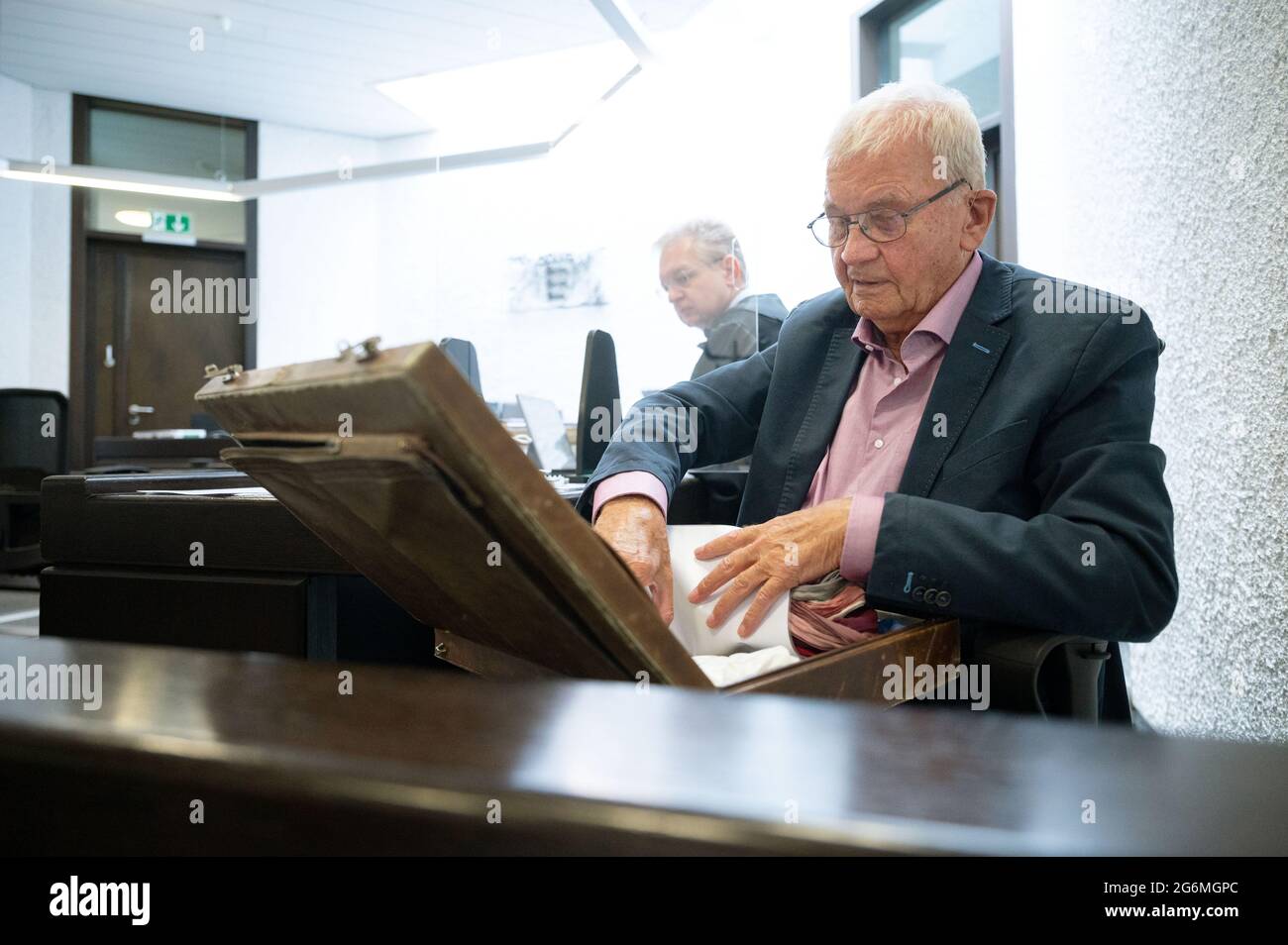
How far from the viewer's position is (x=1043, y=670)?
1181 millimetres

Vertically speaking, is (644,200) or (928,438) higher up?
(644,200)

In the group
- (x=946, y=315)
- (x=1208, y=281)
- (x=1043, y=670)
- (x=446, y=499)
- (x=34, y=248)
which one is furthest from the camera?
(x=34, y=248)

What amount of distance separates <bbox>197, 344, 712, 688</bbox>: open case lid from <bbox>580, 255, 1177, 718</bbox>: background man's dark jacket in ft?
1.84

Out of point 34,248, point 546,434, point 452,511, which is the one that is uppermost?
point 34,248

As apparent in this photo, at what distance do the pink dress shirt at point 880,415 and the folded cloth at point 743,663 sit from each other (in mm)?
305

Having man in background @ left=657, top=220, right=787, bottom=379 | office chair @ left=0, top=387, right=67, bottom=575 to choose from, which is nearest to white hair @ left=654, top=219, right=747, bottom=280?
man in background @ left=657, top=220, right=787, bottom=379

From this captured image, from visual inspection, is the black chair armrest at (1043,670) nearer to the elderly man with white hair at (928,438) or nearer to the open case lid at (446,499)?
the elderly man with white hair at (928,438)

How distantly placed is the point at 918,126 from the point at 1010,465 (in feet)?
1.71

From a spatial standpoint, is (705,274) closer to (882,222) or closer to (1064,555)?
(882,222)

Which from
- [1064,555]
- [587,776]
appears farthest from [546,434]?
[587,776]

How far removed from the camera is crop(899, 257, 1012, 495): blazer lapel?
4.28 feet

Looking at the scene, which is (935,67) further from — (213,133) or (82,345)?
(82,345)

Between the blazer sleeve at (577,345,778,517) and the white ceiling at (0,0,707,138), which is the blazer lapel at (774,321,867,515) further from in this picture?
the white ceiling at (0,0,707,138)

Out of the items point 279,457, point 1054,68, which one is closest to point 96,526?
point 279,457
